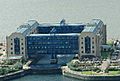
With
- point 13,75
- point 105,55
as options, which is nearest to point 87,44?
point 105,55

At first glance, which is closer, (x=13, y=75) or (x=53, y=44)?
(x=13, y=75)

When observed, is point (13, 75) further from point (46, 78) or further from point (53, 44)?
point (53, 44)

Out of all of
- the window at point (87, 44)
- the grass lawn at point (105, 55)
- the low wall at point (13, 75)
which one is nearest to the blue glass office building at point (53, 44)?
the window at point (87, 44)

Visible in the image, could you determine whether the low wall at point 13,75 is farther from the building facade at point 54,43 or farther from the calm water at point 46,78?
the building facade at point 54,43

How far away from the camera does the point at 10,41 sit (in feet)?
132

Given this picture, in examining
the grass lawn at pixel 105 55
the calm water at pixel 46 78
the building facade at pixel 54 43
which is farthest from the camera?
the building facade at pixel 54 43

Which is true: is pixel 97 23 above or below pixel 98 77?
above

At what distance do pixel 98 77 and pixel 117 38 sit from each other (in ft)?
32.9

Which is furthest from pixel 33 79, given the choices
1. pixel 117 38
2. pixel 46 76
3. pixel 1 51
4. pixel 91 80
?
pixel 117 38

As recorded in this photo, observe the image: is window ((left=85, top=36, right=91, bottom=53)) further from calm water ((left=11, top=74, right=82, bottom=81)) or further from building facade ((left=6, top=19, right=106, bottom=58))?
calm water ((left=11, top=74, right=82, bottom=81))

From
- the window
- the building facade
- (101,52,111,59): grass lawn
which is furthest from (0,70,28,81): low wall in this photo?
(101,52,111,59): grass lawn

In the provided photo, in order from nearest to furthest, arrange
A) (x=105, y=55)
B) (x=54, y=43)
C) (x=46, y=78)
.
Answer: (x=46, y=78) → (x=54, y=43) → (x=105, y=55)

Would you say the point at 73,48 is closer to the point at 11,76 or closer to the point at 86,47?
the point at 86,47

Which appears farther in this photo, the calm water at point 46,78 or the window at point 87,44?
the window at point 87,44
